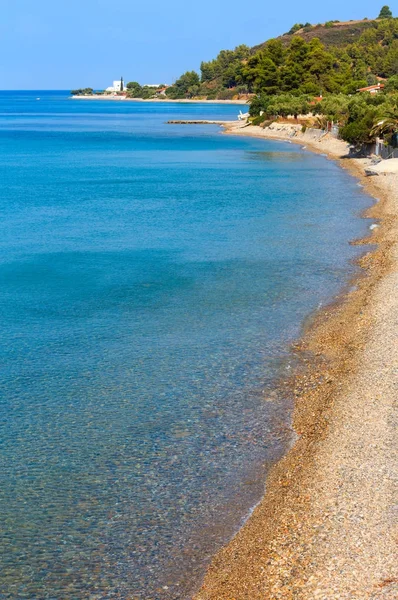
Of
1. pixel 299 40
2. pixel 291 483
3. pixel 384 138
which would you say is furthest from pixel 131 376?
pixel 299 40

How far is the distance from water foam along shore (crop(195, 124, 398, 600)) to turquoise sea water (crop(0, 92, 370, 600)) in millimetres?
445

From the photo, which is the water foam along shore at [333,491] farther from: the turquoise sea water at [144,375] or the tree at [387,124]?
the tree at [387,124]

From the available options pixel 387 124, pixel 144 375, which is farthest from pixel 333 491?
pixel 387 124

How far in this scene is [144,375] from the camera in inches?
660

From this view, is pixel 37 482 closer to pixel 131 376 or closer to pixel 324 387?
pixel 131 376

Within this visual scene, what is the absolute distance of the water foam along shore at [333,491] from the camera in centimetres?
913

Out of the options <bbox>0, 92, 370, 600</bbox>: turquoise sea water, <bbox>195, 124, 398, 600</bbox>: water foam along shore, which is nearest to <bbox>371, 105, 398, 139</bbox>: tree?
<bbox>0, 92, 370, 600</bbox>: turquoise sea water

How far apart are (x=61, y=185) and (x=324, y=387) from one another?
4129 cm

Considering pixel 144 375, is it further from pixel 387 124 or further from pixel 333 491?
pixel 387 124

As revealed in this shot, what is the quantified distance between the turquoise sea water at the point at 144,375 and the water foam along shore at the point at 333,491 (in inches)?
17.5

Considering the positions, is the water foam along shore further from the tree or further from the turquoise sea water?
the tree

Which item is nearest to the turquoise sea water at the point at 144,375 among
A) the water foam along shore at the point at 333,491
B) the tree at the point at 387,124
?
the water foam along shore at the point at 333,491

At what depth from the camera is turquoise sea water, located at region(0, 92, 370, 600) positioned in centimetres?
1066

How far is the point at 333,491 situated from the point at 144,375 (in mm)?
6573
